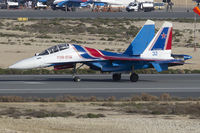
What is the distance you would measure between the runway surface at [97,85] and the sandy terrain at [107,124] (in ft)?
23.8

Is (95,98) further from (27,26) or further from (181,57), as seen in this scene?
(27,26)

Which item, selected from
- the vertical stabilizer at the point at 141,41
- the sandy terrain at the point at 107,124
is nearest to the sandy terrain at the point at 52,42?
the vertical stabilizer at the point at 141,41

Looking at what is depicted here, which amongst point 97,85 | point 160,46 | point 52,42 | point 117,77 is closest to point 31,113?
point 97,85

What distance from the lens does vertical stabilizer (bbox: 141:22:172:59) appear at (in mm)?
33719

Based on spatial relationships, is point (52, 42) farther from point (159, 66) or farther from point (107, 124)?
point (107, 124)

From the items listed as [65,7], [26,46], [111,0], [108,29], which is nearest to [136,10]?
[111,0]

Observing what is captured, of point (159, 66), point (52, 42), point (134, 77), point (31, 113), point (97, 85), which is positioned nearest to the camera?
point (31, 113)

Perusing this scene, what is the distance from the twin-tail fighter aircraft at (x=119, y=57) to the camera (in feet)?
104

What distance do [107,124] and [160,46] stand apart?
16.5 metres

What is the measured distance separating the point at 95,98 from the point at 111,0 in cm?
10224

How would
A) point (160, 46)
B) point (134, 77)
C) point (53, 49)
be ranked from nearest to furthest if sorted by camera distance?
1. point (53, 49)
2. point (134, 77)
3. point (160, 46)

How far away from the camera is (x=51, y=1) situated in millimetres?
140375

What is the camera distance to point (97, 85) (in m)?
31.5

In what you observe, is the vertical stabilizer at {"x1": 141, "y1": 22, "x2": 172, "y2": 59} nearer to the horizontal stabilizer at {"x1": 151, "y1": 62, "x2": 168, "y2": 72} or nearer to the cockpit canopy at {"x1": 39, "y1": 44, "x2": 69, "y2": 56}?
the horizontal stabilizer at {"x1": 151, "y1": 62, "x2": 168, "y2": 72}
